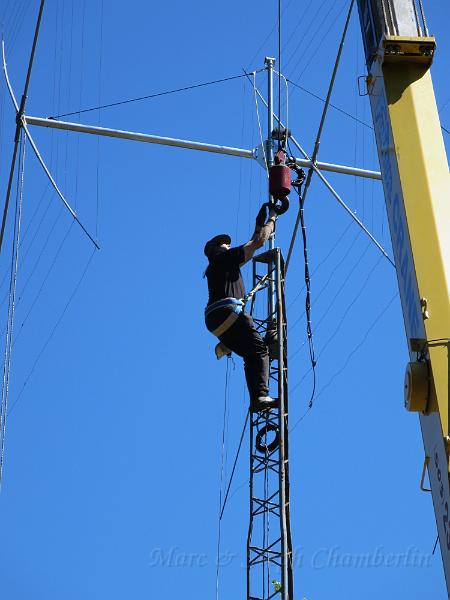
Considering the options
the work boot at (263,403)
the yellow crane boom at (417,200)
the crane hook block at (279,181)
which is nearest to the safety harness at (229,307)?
the work boot at (263,403)

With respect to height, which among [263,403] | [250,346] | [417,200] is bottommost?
[417,200]

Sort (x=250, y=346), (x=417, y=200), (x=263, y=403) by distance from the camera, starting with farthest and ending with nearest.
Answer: (x=250, y=346) < (x=263, y=403) < (x=417, y=200)

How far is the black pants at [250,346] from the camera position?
34.9 feet

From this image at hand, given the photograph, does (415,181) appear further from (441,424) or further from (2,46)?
(2,46)

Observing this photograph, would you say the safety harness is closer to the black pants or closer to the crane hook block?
the black pants

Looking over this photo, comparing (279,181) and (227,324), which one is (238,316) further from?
(279,181)

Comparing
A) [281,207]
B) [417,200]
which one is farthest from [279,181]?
[417,200]

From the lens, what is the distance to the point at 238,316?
419 inches

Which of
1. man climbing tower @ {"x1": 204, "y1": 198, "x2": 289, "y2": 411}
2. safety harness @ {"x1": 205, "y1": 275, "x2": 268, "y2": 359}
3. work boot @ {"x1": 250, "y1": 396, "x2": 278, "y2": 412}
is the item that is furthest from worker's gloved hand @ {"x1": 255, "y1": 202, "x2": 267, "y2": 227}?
work boot @ {"x1": 250, "y1": 396, "x2": 278, "y2": 412}

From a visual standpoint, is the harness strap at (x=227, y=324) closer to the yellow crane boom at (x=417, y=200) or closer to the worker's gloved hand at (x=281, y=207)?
the worker's gloved hand at (x=281, y=207)

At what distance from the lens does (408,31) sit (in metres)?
6.79

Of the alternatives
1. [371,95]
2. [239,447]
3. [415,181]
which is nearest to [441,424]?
[415,181]

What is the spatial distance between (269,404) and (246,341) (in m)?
0.61

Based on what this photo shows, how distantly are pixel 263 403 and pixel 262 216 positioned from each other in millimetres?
1657
